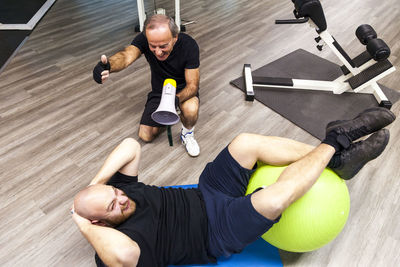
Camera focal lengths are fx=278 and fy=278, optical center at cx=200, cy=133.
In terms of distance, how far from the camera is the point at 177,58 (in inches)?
76.7

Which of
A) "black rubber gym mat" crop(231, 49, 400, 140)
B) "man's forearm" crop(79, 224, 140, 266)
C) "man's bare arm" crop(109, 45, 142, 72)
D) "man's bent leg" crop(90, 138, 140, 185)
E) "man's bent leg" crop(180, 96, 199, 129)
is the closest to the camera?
"man's forearm" crop(79, 224, 140, 266)

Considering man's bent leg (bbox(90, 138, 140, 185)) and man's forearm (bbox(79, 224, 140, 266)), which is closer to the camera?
man's forearm (bbox(79, 224, 140, 266))

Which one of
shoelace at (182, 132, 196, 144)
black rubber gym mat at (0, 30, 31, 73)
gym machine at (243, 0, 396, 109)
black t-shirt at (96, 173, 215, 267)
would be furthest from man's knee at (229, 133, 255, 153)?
black rubber gym mat at (0, 30, 31, 73)

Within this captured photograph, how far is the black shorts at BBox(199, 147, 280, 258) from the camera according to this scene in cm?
122

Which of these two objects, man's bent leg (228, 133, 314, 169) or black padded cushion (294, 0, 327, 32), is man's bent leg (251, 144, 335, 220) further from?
black padded cushion (294, 0, 327, 32)

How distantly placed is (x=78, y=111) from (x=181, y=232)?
63.8 inches

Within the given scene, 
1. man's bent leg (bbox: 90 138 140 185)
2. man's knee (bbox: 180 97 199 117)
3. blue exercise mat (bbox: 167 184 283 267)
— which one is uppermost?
man's bent leg (bbox: 90 138 140 185)

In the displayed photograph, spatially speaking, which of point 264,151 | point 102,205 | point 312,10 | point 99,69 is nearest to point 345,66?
point 312,10

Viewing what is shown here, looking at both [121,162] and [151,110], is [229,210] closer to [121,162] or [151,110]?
[121,162]

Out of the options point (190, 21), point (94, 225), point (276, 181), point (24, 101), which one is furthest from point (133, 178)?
point (190, 21)

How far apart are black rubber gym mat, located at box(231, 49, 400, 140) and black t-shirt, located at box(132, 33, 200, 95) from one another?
0.87 m

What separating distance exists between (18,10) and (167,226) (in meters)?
4.13

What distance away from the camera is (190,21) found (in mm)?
3830

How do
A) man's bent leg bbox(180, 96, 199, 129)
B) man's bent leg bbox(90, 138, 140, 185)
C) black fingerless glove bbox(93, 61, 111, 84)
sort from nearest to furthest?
man's bent leg bbox(90, 138, 140, 185), black fingerless glove bbox(93, 61, 111, 84), man's bent leg bbox(180, 96, 199, 129)
